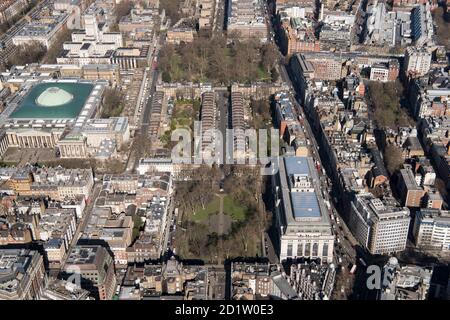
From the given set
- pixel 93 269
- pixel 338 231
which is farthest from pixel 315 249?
pixel 93 269

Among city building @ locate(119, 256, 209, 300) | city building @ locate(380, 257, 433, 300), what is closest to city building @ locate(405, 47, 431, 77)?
city building @ locate(380, 257, 433, 300)

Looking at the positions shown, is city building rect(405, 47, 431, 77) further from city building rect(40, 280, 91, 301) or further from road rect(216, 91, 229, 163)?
city building rect(40, 280, 91, 301)

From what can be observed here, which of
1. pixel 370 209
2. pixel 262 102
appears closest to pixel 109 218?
pixel 370 209

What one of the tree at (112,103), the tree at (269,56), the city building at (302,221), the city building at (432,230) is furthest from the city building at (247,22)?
the city building at (432,230)

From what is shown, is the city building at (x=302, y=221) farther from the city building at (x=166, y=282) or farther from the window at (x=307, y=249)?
the city building at (x=166, y=282)

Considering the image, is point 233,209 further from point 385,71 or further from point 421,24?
point 421,24
